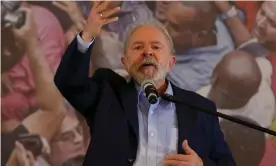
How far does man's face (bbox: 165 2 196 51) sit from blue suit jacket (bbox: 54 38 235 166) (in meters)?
0.46

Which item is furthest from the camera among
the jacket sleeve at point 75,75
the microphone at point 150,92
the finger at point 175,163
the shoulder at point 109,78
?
the shoulder at point 109,78

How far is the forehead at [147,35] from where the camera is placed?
126cm

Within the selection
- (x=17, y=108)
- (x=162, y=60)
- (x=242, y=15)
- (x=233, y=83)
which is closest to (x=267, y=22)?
(x=242, y=15)

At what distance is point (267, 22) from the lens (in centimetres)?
172

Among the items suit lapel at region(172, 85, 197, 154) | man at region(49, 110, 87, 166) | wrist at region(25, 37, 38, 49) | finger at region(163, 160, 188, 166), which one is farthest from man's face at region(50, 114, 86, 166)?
finger at region(163, 160, 188, 166)

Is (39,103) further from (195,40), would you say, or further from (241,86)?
(241,86)

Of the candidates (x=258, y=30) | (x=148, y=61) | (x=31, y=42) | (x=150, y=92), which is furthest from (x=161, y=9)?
(x=150, y=92)

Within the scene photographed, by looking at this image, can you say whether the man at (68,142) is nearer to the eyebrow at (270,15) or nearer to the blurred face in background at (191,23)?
the blurred face in background at (191,23)

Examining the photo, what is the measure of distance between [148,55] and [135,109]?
0.14m

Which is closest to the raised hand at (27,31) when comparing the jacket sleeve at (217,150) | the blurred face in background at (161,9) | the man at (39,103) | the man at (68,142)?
the man at (39,103)

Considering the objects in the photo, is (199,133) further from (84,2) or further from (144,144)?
(84,2)

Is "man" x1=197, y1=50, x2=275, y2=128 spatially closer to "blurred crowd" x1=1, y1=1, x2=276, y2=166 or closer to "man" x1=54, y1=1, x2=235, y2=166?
"blurred crowd" x1=1, y1=1, x2=276, y2=166

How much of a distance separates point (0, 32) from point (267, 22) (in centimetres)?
95

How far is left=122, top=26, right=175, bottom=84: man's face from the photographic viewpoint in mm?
1192
